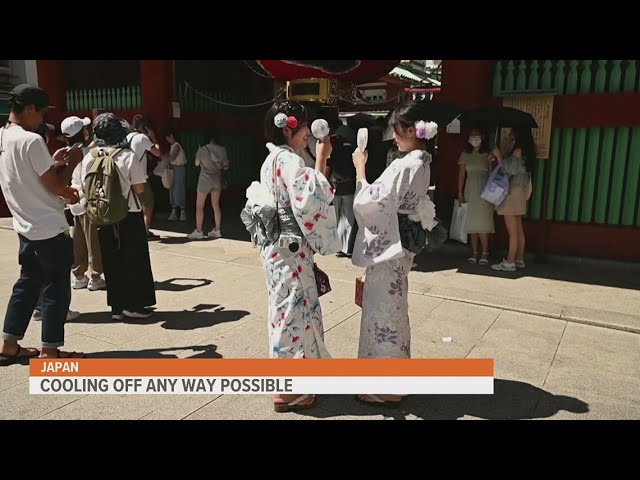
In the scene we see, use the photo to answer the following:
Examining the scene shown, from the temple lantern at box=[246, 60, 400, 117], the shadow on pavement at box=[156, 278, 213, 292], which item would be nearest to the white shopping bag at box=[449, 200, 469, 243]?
the temple lantern at box=[246, 60, 400, 117]

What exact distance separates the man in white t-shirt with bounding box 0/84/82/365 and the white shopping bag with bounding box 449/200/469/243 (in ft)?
14.6

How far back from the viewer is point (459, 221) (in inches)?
253

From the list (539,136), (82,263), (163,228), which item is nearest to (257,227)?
(82,263)

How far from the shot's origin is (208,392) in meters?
3.16

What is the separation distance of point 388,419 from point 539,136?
4.59 meters

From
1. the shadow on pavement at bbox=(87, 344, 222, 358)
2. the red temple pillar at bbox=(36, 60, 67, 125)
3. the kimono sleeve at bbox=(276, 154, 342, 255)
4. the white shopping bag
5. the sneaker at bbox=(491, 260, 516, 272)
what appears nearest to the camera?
the kimono sleeve at bbox=(276, 154, 342, 255)

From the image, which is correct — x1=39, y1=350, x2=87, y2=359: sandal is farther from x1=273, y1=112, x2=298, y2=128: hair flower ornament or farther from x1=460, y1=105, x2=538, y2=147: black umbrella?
x1=460, y1=105, x2=538, y2=147: black umbrella

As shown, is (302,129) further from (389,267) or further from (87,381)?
(87,381)

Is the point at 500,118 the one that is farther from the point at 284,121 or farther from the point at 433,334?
the point at 284,121

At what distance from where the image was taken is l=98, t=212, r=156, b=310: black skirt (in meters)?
4.34

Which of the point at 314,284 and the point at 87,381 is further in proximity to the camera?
the point at 87,381

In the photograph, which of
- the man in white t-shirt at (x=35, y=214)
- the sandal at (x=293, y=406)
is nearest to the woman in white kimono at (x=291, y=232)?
the sandal at (x=293, y=406)

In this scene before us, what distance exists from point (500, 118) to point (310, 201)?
3.65 m
